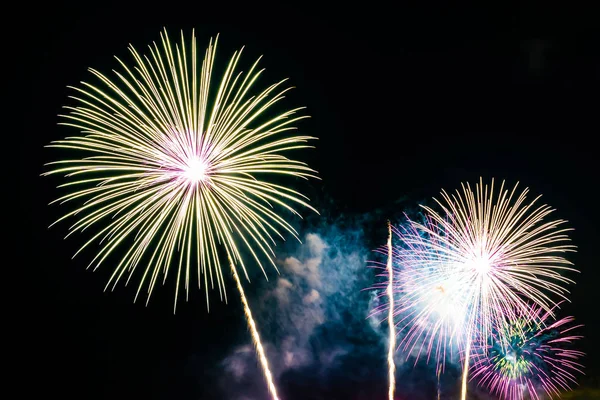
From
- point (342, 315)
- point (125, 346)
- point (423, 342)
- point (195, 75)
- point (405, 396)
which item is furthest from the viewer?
point (125, 346)

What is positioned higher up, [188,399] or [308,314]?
[308,314]

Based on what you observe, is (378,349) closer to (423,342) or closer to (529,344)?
(423,342)

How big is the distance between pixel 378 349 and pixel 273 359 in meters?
8.24

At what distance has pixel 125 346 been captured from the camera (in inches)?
1622

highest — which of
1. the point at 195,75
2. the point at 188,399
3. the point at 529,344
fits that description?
the point at 529,344

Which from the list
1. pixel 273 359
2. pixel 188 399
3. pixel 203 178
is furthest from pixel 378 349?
pixel 203 178

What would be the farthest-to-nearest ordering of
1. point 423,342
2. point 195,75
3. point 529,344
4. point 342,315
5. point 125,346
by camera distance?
point 125,346 → point 423,342 → point 342,315 → point 529,344 → point 195,75

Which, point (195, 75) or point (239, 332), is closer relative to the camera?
point (195, 75)

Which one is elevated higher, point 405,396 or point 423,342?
point 423,342

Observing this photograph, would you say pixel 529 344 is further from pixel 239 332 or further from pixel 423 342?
pixel 239 332

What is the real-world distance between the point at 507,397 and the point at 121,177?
40810 mm

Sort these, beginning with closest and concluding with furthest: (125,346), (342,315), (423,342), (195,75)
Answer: (195,75) → (342,315) → (423,342) → (125,346)

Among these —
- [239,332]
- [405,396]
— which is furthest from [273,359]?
[405,396]

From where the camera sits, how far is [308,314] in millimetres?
31891
